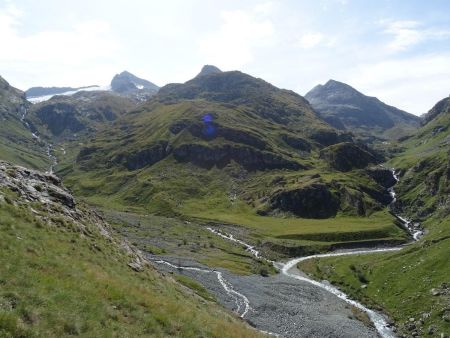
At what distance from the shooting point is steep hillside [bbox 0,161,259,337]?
2298cm

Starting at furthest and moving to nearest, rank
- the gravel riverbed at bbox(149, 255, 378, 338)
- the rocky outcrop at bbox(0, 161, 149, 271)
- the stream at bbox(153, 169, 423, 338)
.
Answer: the stream at bbox(153, 169, 423, 338), the gravel riverbed at bbox(149, 255, 378, 338), the rocky outcrop at bbox(0, 161, 149, 271)

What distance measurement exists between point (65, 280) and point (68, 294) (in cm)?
288

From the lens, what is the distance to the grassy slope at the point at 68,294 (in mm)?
22562

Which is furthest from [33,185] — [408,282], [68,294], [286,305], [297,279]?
[297,279]

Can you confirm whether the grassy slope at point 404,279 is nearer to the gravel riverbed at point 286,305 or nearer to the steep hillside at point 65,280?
the gravel riverbed at point 286,305

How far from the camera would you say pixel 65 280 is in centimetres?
2898

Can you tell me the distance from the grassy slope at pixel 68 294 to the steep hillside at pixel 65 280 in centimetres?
5

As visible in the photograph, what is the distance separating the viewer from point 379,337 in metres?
73.8

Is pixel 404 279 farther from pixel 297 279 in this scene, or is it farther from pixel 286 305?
pixel 297 279

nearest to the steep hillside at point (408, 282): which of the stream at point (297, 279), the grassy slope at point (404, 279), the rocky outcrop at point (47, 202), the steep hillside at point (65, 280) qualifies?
the grassy slope at point (404, 279)

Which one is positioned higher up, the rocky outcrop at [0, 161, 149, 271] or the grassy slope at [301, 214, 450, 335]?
the rocky outcrop at [0, 161, 149, 271]

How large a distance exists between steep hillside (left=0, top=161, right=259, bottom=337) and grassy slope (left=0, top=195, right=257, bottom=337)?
5 centimetres

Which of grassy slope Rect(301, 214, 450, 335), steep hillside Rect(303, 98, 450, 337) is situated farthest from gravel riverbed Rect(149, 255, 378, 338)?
grassy slope Rect(301, 214, 450, 335)

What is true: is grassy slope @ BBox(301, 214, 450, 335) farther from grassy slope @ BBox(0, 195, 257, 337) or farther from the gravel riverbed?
grassy slope @ BBox(0, 195, 257, 337)
